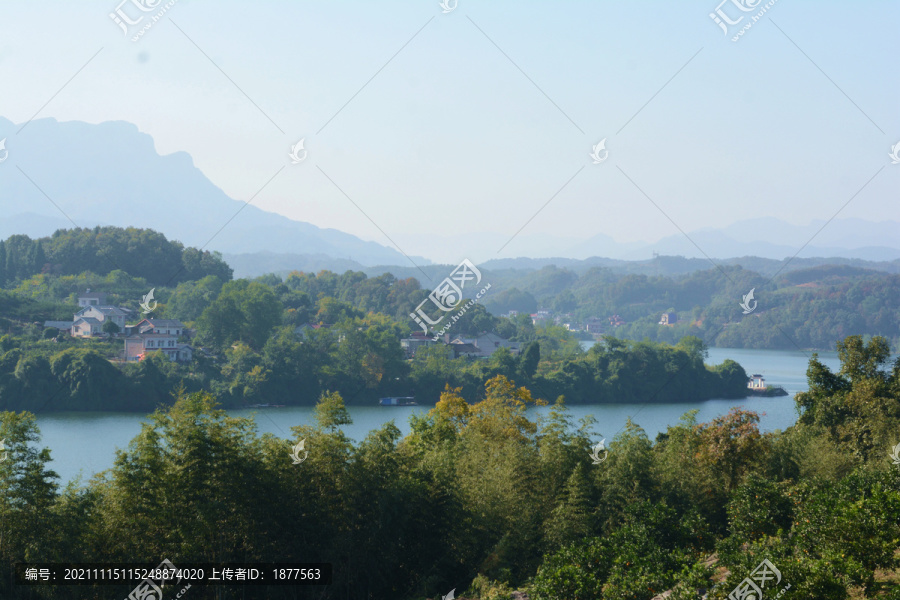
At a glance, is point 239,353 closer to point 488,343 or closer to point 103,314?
point 103,314

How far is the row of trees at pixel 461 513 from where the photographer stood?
5.81 meters

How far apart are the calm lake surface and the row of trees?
2556 millimetres

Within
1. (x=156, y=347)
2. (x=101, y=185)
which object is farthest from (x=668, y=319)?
(x=101, y=185)

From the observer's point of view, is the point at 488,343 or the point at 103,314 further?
the point at 488,343

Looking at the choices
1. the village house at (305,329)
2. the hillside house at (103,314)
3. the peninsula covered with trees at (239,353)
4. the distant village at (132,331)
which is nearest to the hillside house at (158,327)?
the distant village at (132,331)

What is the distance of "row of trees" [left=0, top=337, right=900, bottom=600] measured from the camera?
581 cm

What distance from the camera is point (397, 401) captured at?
28.3m

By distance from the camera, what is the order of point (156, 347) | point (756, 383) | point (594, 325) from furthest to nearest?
point (594, 325) → point (756, 383) → point (156, 347)

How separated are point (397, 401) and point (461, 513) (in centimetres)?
2037

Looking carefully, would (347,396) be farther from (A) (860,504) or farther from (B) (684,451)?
(A) (860,504)

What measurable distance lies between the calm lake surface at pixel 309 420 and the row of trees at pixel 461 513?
2.56m

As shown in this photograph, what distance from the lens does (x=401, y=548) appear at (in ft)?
25.5

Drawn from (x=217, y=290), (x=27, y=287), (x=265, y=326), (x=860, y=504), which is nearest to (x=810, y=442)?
(x=860, y=504)

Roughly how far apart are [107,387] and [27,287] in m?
14.8
